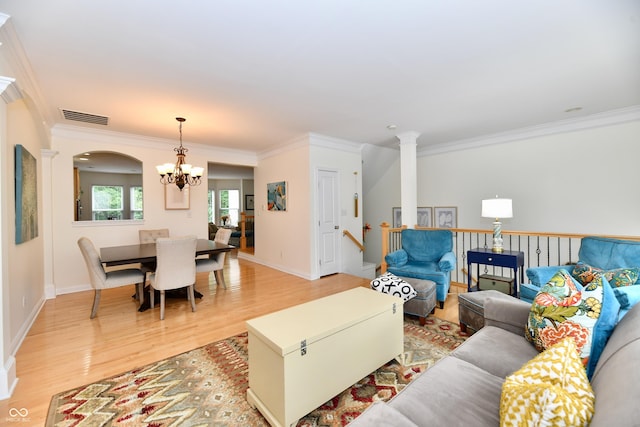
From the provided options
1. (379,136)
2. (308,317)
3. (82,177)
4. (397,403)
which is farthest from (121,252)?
(82,177)

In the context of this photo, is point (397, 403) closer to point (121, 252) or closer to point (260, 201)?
point (121, 252)

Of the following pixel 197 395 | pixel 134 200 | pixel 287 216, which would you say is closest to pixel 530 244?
pixel 287 216

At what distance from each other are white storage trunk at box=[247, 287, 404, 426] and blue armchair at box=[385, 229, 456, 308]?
1474 millimetres

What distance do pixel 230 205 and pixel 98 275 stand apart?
7.89 m

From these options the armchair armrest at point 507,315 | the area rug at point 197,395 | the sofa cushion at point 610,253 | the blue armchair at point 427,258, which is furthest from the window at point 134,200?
the sofa cushion at point 610,253

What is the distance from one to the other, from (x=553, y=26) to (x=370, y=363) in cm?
273

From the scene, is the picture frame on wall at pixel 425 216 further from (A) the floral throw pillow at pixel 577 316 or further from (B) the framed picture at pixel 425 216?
(A) the floral throw pillow at pixel 577 316

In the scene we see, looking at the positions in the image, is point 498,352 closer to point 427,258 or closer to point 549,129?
point 427,258

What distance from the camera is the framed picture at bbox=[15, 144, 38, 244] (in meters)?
2.58

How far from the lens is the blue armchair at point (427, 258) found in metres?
3.38

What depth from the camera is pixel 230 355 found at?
7.73 feet

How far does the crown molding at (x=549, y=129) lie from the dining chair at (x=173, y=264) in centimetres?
494

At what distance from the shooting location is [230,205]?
427 inches

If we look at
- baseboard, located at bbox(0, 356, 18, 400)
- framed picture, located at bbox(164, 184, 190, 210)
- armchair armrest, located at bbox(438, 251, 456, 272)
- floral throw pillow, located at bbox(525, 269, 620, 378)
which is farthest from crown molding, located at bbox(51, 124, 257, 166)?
floral throw pillow, located at bbox(525, 269, 620, 378)
